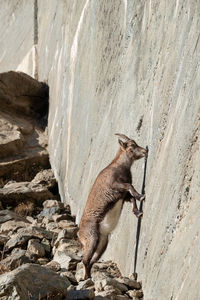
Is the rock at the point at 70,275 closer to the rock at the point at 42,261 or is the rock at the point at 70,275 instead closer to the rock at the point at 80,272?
the rock at the point at 80,272

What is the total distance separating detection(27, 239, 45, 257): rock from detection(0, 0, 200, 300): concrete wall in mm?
802

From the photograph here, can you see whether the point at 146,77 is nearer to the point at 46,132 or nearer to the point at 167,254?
the point at 167,254

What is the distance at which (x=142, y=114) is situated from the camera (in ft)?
22.5

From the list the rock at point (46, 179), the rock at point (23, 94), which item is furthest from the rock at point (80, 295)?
the rock at point (23, 94)

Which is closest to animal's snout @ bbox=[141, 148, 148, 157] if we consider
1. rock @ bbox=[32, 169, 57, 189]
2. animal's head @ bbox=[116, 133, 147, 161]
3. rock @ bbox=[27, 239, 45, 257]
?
animal's head @ bbox=[116, 133, 147, 161]

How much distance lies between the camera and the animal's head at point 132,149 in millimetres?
6762

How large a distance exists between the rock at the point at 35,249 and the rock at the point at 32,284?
2.65m

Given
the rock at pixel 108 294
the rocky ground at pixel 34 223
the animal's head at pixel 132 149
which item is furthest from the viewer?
the animal's head at pixel 132 149

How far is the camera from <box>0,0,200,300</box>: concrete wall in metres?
4.96

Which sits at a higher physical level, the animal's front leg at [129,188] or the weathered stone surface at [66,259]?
the animal's front leg at [129,188]

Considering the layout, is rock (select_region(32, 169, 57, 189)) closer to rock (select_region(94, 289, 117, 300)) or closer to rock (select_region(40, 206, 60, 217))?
rock (select_region(40, 206, 60, 217))

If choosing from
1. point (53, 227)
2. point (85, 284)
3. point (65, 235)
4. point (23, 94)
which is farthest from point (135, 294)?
point (23, 94)

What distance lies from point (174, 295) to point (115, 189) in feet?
8.64

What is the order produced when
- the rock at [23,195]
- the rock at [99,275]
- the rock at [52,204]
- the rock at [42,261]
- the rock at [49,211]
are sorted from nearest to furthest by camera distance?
the rock at [99,275] < the rock at [42,261] < the rock at [49,211] < the rock at [52,204] < the rock at [23,195]
